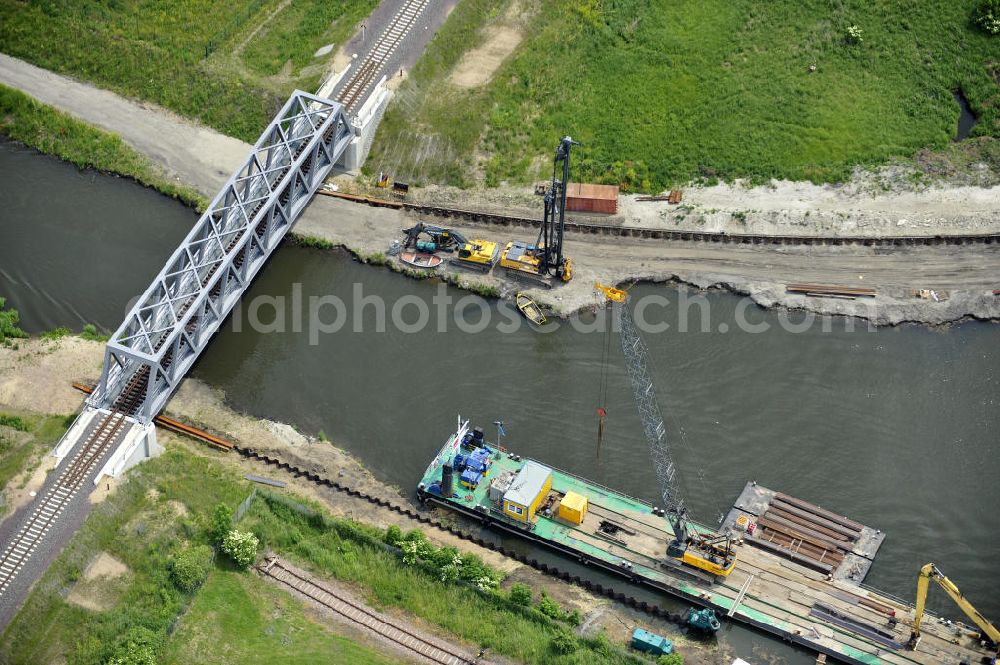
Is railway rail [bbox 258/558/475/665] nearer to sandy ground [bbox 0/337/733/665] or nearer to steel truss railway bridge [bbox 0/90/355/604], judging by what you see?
sandy ground [bbox 0/337/733/665]

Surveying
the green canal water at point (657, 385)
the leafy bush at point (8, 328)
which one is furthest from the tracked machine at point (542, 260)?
the leafy bush at point (8, 328)

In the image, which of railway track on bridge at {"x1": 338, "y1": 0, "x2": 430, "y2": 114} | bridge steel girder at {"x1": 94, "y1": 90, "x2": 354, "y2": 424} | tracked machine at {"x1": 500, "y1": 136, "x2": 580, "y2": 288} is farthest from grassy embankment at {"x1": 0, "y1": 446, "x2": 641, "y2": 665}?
railway track on bridge at {"x1": 338, "y1": 0, "x2": 430, "y2": 114}

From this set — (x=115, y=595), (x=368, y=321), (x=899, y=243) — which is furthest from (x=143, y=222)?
(x=899, y=243)

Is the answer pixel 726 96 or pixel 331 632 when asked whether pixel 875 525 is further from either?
pixel 726 96

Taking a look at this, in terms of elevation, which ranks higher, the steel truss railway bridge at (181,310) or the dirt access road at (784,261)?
the dirt access road at (784,261)

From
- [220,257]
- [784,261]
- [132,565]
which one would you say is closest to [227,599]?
[132,565]

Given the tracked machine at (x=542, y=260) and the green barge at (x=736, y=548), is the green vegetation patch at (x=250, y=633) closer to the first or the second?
the green barge at (x=736, y=548)
